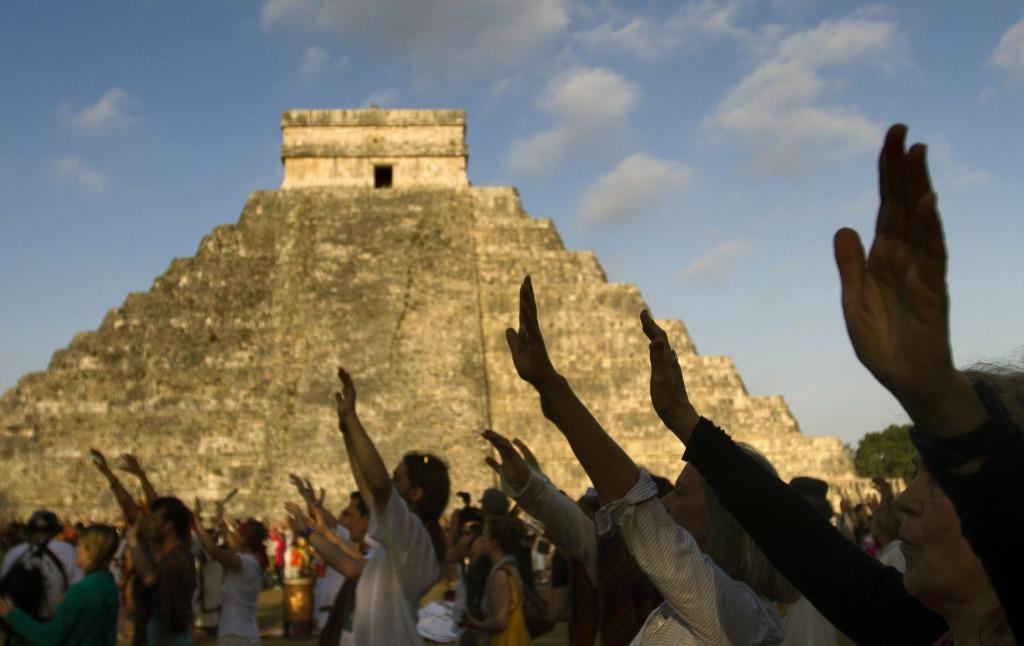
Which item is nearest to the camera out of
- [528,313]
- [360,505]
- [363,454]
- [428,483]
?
[528,313]

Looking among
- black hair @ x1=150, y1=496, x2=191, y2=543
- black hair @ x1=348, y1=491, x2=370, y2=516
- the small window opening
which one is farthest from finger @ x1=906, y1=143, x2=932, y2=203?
the small window opening

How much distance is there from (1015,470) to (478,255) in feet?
79.6

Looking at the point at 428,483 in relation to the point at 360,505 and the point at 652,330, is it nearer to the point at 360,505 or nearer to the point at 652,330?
the point at 360,505

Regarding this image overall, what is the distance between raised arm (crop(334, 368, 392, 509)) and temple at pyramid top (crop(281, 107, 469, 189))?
2326 centimetres

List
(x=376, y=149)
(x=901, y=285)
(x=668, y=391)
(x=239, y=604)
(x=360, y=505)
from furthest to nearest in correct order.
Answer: (x=376, y=149), (x=239, y=604), (x=360, y=505), (x=668, y=391), (x=901, y=285)

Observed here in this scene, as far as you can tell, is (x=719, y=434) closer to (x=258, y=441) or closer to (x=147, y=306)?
(x=258, y=441)

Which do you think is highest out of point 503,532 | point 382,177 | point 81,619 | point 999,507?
point 382,177

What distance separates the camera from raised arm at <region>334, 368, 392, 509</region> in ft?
13.3

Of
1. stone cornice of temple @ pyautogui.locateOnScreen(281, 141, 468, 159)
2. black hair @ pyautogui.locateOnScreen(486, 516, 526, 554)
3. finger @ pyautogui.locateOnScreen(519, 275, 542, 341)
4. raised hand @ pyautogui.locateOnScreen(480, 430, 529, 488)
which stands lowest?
black hair @ pyautogui.locateOnScreen(486, 516, 526, 554)

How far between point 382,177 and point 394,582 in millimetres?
23990

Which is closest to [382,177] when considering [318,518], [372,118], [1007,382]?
[372,118]

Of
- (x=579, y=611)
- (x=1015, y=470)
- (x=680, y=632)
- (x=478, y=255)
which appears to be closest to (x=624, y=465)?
(x=680, y=632)

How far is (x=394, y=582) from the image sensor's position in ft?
14.4

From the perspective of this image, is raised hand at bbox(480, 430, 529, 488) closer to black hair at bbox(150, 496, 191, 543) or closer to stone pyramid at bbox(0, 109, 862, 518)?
black hair at bbox(150, 496, 191, 543)
